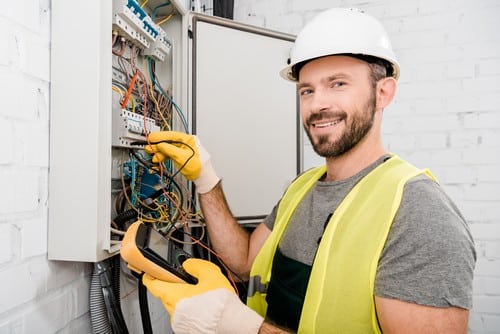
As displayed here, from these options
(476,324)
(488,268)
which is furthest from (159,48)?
(476,324)

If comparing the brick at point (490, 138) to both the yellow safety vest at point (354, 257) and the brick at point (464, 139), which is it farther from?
the yellow safety vest at point (354, 257)

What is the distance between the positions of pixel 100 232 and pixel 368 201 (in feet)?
2.07

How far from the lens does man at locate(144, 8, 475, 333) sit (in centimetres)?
64

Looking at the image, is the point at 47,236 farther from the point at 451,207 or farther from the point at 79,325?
the point at 451,207

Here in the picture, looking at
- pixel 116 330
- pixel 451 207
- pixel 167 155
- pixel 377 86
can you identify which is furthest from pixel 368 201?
pixel 116 330

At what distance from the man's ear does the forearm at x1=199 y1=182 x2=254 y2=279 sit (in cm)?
59

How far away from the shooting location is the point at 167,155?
1006 mm

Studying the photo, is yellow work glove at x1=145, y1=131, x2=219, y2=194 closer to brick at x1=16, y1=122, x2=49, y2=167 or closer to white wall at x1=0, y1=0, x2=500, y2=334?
brick at x1=16, y1=122, x2=49, y2=167

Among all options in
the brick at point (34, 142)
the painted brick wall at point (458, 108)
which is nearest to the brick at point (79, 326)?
the brick at point (34, 142)

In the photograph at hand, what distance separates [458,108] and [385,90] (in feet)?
3.47

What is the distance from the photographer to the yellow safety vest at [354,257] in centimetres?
68

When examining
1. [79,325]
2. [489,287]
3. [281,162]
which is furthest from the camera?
[489,287]

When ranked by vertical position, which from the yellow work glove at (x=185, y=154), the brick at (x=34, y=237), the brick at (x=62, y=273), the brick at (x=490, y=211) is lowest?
the brick at (x=62, y=273)

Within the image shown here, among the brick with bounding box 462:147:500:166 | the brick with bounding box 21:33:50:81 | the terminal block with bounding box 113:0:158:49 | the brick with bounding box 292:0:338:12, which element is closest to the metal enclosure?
the terminal block with bounding box 113:0:158:49
